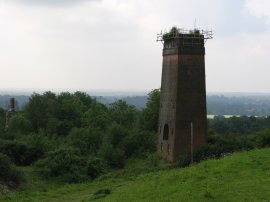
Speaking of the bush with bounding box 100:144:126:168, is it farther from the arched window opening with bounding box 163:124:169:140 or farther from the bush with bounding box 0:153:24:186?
the bush with bounding box 0:153:24:186

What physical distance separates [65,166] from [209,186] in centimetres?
1894

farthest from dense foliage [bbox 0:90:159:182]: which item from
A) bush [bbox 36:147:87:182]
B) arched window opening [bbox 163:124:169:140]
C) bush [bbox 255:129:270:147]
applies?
bush [bbox 255:129:270:147]

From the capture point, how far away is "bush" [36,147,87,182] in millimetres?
33219

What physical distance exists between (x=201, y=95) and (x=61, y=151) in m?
12.4

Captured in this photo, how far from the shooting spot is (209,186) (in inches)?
661

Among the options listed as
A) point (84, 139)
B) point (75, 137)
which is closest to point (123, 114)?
point (84, 139)

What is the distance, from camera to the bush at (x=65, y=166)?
109ft

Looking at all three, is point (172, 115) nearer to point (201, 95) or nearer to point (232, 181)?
point (201, 95)

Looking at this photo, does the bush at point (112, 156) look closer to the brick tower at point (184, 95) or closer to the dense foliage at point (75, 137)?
the dense foliage at point (75, 137)

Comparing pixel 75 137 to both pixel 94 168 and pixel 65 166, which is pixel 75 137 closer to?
pixel 94 168

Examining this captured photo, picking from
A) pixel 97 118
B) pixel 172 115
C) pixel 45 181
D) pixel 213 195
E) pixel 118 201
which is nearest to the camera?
pixel 213 195

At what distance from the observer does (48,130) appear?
56.5 meters

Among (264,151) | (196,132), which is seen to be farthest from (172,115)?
(264,151)

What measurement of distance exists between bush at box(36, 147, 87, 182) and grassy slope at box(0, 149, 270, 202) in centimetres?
968
